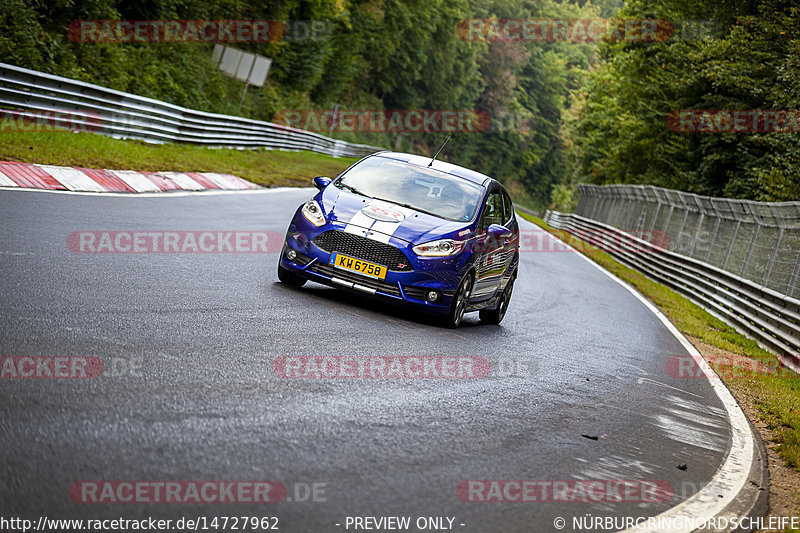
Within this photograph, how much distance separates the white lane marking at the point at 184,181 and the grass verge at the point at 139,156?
39cm

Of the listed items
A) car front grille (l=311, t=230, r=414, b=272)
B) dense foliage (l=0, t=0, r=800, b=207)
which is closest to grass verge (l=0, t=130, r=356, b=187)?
dense foliage (l=0, t=0, r=800, b=207)

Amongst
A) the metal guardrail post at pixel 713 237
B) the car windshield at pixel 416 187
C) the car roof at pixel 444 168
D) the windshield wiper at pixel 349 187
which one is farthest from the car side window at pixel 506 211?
the metal guardrail post at pixel 713 237

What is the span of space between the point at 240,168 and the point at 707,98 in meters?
17.4

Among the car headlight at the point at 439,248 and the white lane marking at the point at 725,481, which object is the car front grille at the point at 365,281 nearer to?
the car headlight at the point at 439,248

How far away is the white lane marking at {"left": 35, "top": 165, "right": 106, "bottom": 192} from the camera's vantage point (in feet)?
45.5

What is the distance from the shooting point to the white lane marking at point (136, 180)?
51.9ft

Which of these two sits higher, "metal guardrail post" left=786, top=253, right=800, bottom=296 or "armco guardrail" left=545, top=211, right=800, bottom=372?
"metal guardrail post" left=786, top=253, right=800, bottom=296

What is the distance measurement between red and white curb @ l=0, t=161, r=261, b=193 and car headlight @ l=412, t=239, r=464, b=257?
254 inches

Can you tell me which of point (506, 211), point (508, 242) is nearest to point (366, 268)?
point (508, 242)

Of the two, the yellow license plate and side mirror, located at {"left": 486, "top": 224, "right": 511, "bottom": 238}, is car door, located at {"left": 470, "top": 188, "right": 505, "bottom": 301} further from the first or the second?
the yellow license plate

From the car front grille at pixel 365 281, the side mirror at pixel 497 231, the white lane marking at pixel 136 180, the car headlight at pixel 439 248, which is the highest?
the side mirror at pixel 497 231

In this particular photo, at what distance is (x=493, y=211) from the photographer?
1109 cm

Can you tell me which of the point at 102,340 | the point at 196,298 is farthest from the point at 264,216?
the point at 102,340

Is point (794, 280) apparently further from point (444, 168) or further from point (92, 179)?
point (92, 179)
